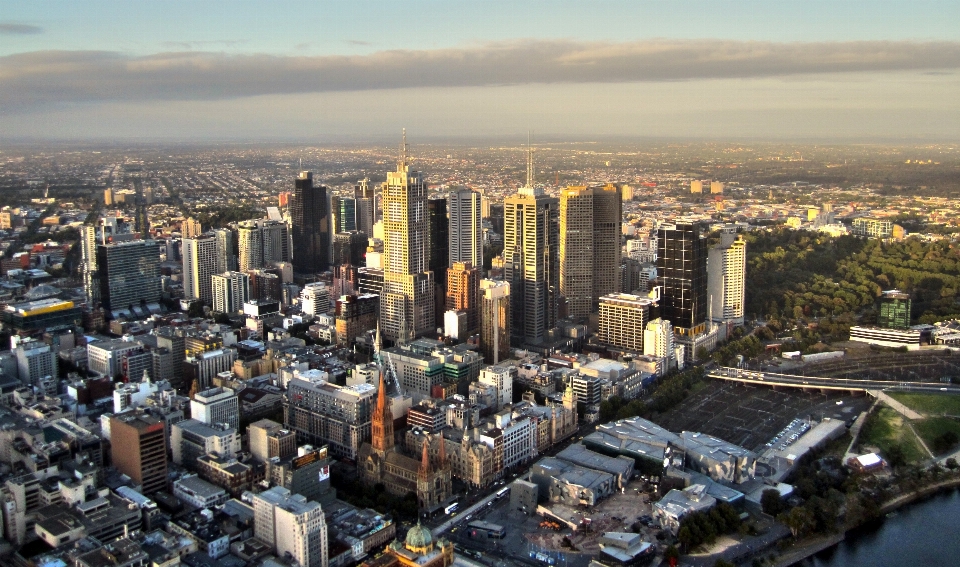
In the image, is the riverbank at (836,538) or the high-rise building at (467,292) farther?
the high-rise building at (467,292)

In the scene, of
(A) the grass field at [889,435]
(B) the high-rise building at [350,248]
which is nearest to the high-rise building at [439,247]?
(B) the high-rise building at [350,248]

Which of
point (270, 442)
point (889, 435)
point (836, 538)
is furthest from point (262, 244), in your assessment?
point (836, 538)

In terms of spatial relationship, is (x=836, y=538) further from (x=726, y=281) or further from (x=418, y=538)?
(x=726, y=281)

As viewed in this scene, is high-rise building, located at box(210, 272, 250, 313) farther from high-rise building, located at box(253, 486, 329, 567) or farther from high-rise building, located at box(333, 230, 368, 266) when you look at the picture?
high-rise building, located at box(253, 486, 329, 567)

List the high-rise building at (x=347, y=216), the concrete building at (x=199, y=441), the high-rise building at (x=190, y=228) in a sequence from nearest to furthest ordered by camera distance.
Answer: the concrete building at (x=199, y=441), the high-rise building at (x=190, y=228), the high-rise building at (x=347, y=216)

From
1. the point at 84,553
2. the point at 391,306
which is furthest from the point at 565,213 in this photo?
the point at 84,553

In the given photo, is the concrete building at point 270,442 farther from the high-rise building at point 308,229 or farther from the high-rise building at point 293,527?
the high-rise building at point 308,229

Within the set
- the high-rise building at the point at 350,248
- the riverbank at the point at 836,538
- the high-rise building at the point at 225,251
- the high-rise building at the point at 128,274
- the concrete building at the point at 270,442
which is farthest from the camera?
the high-rise building at the point at 350,248
